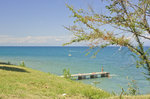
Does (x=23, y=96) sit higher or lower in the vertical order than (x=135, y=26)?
lower

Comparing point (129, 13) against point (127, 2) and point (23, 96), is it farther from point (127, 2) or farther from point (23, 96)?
point (23, 96)

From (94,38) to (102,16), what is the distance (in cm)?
81

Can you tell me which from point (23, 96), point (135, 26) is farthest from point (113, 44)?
point (23, 96)

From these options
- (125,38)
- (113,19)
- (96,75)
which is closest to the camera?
(125,38)

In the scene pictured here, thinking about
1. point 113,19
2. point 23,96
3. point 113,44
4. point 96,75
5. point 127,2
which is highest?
point 127,2

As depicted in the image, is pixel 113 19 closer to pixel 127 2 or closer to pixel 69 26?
pixel 127 2

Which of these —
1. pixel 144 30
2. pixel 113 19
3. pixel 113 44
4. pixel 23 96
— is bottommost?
pixel 23 96

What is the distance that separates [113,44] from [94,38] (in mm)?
596

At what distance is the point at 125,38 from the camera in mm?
5734

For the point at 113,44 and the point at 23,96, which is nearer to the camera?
the point at 113,44

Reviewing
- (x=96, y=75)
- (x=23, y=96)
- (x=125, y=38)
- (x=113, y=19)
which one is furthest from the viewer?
(x=96, y=75)

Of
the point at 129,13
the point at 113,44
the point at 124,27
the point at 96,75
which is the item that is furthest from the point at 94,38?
the point at 96,75

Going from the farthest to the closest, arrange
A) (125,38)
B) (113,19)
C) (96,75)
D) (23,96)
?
(96,75)
(23,96)
(113,19)
(125,38)

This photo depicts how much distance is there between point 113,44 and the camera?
19.0 ft
